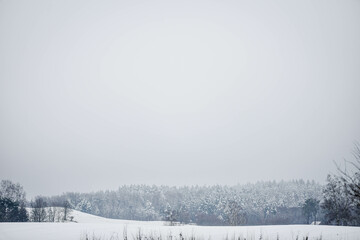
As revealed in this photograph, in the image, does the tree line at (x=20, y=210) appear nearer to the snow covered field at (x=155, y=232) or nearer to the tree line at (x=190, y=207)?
the tree line at (x=190, y=207)

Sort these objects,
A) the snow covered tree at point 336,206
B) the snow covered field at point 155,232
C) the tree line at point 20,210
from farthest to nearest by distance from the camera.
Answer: the tree line at point 20,210 < the snow covered tree at point 336,206 < the snow covered field at point 155,232

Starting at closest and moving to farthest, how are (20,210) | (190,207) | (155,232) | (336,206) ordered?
1. (155,232)
2. (336,206)
3. (20,210)
4. (190,207)

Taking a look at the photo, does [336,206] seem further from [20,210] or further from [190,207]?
[190,207]

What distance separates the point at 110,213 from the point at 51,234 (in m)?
156

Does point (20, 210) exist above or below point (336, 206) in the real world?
below

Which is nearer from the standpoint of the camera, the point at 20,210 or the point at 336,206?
the point at 336,206

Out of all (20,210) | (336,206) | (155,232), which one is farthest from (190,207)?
(155,232)

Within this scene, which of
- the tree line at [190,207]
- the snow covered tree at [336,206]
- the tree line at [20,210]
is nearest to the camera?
the snow covered tree at [336,206]

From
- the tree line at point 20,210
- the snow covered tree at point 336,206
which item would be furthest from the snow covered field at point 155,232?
the tree line at point 20,210

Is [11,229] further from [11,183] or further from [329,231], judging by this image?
[11,183]

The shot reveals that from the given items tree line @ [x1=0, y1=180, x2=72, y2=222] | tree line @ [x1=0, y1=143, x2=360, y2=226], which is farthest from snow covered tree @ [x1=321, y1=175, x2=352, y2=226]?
tree line @ [x1=0, y1=180, x2=72, y2=222]

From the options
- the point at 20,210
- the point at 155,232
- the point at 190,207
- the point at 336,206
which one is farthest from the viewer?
the point at 190,207

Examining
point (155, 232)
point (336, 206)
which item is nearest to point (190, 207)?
point (336, 206)

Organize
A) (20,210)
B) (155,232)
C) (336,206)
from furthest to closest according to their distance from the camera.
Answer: (20,210)
(336,206)
(155,232)
